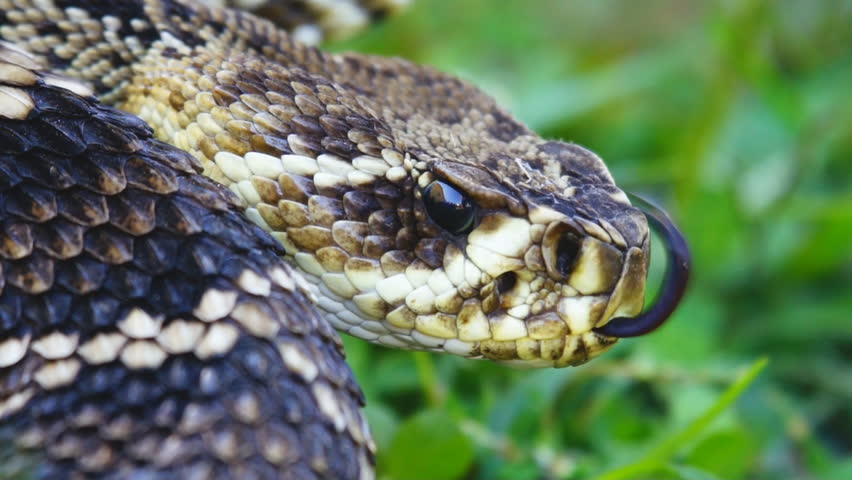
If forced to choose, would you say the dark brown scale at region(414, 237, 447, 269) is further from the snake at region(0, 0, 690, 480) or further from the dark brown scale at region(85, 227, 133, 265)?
the dark brown scale at region(85, 227, 133, 265)

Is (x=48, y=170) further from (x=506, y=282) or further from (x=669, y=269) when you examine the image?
(x=669, y=269)

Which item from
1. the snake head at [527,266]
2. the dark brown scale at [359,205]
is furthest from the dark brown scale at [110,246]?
the snake head at [527,266]

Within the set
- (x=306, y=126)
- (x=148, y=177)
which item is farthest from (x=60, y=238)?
(x=306, y=126)

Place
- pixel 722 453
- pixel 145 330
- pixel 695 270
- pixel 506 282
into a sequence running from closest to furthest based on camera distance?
pixel 145 330 → pixel 506 282 → pixel 722 453 → pixel 695 270

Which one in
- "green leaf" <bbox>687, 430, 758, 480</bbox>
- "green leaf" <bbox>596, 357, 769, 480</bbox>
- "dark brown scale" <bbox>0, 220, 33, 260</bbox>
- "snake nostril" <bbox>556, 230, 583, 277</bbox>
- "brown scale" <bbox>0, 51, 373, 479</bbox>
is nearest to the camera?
"brown scale" <bbox>0, 51, 373, 479</bbox>

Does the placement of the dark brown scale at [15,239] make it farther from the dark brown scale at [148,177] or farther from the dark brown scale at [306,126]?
the dark brown scale at [306,126]

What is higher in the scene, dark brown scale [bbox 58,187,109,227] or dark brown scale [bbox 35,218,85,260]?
dark brown scale [bbox 58,187,109,227]

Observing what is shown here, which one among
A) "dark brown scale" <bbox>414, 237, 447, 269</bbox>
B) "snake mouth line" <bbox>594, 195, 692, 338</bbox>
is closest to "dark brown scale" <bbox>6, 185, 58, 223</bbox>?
"dark brown scale" <bbox>414, 237, 447, 269</bbox>
